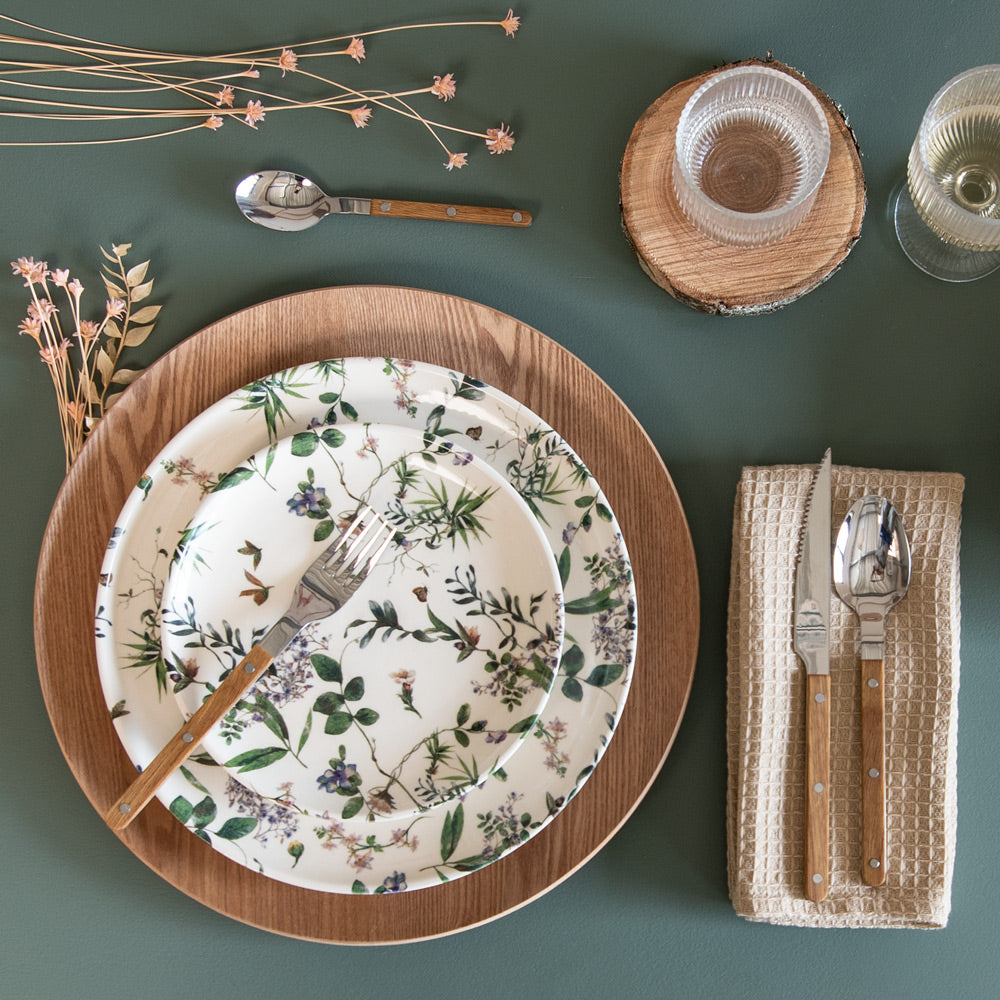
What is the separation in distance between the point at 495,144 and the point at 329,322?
0.21 metres

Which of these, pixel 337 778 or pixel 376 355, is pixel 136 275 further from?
pixel 337 778

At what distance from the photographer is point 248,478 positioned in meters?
0.65

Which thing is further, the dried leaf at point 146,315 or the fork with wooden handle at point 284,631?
the dried leaf at point 146,315

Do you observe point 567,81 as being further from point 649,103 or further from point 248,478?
point 248,478

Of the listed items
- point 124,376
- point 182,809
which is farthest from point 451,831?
point 124,376

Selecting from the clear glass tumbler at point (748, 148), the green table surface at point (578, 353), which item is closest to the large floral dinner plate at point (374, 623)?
the green table surface at point (578, 353)

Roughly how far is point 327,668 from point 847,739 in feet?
1.32

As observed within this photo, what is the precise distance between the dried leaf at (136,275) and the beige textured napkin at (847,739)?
54cm

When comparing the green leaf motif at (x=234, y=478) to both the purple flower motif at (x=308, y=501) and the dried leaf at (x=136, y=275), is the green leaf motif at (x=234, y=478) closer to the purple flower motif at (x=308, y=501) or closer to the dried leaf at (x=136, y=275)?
the purple flower motif at (x=308, y=501)

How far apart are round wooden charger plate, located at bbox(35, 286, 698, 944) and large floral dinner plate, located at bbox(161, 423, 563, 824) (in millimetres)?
79

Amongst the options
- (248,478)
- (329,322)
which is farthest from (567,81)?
(248,478)

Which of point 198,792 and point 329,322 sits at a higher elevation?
point 329,322

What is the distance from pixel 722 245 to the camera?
69cm

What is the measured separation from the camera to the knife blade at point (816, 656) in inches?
26.4
